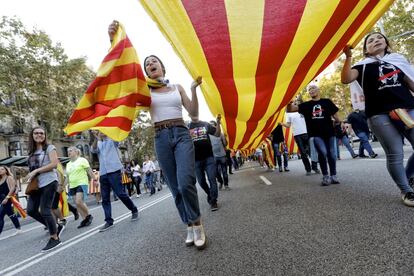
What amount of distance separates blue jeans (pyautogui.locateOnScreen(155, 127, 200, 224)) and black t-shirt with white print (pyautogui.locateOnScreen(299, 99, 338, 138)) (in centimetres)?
295

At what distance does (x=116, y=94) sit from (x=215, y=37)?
1.18 m

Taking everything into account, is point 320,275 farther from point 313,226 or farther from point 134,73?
point 134,73

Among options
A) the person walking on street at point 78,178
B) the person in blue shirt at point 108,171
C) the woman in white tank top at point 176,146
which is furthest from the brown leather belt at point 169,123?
the person walking on street at point 78,178

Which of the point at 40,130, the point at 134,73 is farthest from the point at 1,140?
the point at 134,73

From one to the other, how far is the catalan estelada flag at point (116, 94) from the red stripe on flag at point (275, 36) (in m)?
1.29

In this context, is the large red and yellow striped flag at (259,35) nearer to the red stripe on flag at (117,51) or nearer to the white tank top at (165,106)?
the white tank top at (165,106)

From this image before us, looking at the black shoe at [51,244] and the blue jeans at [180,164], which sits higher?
the blue jeans at [180,164]

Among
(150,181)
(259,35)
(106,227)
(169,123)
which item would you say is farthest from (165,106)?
(150,181)

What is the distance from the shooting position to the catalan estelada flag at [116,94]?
307 cm

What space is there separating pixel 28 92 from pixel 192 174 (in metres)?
22.8

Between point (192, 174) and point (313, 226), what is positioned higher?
point (192, 174)

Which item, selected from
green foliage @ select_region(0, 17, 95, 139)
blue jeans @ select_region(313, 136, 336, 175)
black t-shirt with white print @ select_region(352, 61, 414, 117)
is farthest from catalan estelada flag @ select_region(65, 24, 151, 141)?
green foliage @ select_region(0, 17, 95, 139)

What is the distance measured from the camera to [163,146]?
10.0 feet

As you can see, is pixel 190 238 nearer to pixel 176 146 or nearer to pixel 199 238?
pixel 199 238
